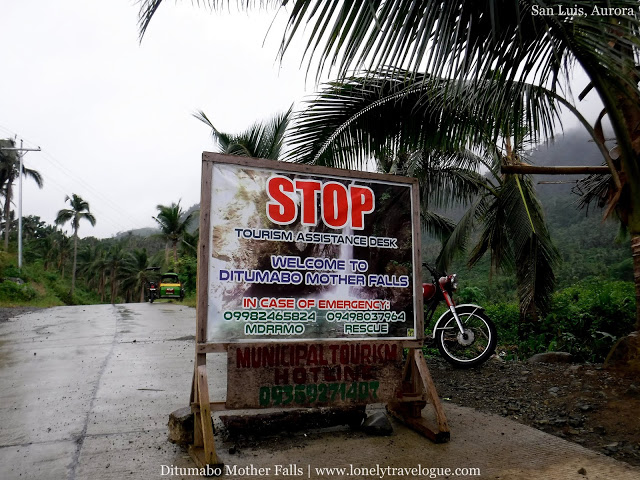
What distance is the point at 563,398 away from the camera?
4512 millimetres

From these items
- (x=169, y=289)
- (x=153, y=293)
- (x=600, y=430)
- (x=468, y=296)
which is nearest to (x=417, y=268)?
(x=600, y=430)

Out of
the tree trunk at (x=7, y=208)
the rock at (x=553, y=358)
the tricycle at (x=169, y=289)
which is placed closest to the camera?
the rock at (x=553, y=358)

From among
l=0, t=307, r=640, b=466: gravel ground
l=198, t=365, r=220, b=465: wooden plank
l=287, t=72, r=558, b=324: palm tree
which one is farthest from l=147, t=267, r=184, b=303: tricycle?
l=198, t=365, r=220, b=465: wooden plank

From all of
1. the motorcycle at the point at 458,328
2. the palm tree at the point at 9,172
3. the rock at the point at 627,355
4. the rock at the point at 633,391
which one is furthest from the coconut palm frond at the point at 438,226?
the palm tree at the point at 9,172

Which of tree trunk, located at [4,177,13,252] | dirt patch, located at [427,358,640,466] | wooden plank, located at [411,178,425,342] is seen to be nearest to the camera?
dirt patch, located at [427,358,640,466]

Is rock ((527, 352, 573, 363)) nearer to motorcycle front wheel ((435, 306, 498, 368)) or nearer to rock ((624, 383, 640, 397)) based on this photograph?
motorcycle front wheel ((435, 306, 498, 368))

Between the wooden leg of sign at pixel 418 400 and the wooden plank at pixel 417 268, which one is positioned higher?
the wooden plank at pixel 417 268

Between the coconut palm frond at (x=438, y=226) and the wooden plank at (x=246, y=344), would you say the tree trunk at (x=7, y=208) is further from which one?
the wooden plank at (x=246, y=344)

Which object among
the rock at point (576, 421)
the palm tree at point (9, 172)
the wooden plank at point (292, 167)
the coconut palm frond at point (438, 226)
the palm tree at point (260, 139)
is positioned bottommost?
the rock at point (576, 421)

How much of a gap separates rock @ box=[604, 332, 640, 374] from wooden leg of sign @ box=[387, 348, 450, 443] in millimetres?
2055

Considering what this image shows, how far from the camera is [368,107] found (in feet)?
19.4

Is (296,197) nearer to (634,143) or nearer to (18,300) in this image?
(634,143)

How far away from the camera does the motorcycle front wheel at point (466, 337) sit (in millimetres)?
5973

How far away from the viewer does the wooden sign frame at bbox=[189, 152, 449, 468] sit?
3449 mm
